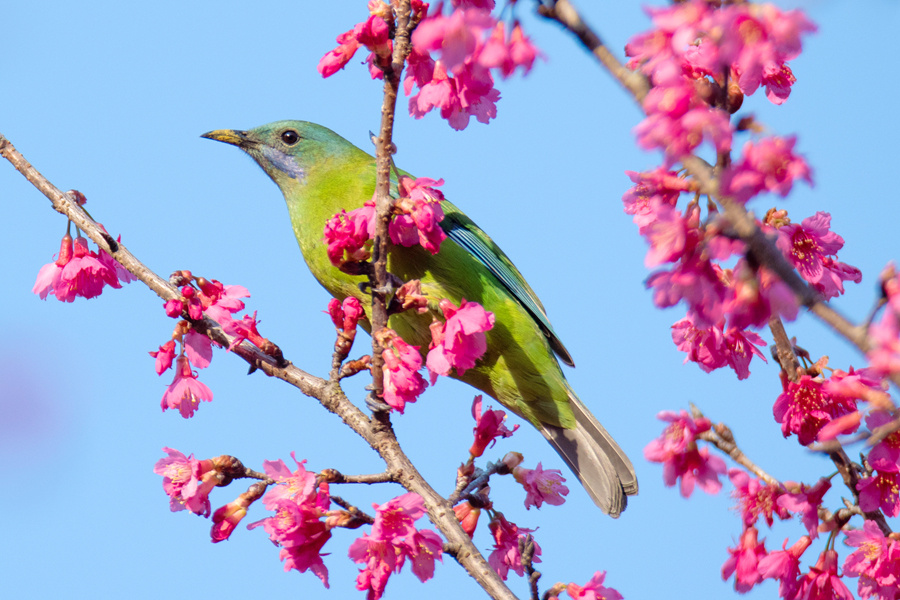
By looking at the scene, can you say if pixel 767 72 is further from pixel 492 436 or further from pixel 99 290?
pixel 99 290

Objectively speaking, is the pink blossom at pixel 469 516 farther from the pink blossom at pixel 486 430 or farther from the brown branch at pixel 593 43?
the brown branch at pixel 593 43

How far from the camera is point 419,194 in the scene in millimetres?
2717

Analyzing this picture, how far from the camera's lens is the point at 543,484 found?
11.1ft

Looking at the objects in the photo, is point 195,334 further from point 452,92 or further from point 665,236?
point 665,236

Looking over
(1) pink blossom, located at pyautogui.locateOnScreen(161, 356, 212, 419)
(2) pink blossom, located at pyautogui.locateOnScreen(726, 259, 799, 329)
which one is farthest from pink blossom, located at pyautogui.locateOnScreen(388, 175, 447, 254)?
(2) pink blossom, located at pyautogui.locateOnScreen(726, 259, 799, 329)

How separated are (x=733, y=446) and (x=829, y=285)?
0.88 metres

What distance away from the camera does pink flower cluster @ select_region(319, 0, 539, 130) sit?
207 cm

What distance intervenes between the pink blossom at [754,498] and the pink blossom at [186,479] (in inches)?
68.0

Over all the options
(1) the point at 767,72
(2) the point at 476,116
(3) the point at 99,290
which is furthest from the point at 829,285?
(3) the point at 99,290

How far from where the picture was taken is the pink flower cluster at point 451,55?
6.78ft

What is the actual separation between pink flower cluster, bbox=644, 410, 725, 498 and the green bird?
1739 mm

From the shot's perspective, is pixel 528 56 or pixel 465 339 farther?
pixel 465 339

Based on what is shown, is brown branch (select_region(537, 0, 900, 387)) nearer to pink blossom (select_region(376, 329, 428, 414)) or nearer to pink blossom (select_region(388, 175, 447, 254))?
pink blossom (select_region(388, 175, 447, 254))

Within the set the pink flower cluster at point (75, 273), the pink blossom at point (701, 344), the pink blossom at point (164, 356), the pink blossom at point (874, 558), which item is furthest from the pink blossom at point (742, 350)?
the pink flower cluster at point (75, 273)
